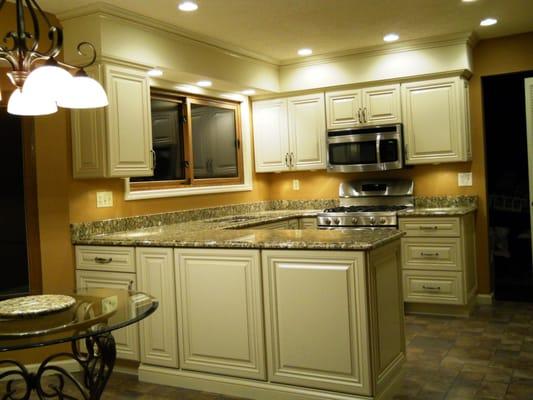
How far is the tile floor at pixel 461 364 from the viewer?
3.10 metres

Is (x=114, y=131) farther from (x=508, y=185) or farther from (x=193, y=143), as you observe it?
(x=508, y=185)

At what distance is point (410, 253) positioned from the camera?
481 centimetres

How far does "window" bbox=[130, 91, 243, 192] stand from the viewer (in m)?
4.74

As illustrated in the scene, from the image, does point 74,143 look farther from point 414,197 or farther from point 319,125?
point 414,197

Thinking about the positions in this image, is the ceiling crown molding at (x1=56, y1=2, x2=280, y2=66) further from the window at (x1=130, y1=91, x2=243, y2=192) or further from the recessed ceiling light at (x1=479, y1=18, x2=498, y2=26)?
the recessed ceiling light at (x1=479, y1=18, x2=498, y2=26)

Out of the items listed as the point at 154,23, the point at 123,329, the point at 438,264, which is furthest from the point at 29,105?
the point at 438,264

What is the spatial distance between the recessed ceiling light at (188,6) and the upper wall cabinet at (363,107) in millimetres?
2023

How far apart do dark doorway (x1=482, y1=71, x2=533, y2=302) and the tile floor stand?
0.60m

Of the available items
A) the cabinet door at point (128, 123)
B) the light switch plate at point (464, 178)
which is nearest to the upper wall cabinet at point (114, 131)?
the cabinet door at point (128, 123)

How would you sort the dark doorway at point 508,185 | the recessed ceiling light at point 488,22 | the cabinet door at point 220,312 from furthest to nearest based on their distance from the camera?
the dark doorway at point 508,185 → the recessed ceiling light at point 488,22 → the cabinet door at point 220,312

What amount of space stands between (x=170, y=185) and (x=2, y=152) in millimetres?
1439

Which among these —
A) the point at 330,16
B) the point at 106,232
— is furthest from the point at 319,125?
the point at 106,232

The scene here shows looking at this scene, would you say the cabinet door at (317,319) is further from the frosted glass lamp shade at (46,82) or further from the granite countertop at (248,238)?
the frosted glass lamp shade at (46,82)

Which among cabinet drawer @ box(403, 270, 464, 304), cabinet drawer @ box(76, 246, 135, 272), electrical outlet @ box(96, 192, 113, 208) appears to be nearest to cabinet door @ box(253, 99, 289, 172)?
cabinet drawer @ box(403, 270, 464, 304)
